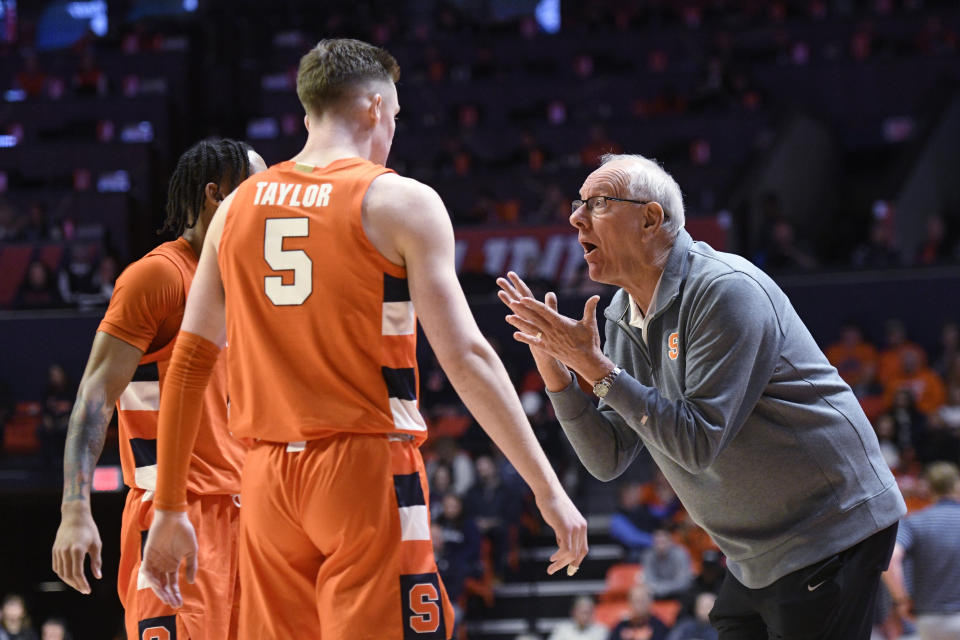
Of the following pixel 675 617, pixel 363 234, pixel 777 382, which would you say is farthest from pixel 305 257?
pixel 675 617

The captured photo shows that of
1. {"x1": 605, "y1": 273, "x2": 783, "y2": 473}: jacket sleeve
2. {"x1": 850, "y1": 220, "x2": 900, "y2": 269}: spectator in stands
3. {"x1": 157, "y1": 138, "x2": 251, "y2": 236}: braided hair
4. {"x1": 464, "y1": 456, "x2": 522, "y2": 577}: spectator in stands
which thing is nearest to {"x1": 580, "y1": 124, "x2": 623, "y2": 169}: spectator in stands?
{"x1": 850, "y1": 220, "x2": 900, "y2": 269}: spectator in stands

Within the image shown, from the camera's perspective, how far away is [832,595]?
10.3ft

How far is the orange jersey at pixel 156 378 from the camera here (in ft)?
11.5

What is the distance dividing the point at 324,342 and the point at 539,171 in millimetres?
12767

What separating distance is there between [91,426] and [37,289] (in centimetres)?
996

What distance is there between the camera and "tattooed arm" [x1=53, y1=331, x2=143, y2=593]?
3.40m

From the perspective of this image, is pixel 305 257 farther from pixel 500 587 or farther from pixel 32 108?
pixel 32 108

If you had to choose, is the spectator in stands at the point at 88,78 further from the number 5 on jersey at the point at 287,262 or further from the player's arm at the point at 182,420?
the number 5 on jersey at the point at 287,262

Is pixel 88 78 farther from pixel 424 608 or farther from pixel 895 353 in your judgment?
pixel 424 608

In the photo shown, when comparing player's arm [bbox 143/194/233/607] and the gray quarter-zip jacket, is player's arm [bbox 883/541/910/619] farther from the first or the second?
player's arm [bbox 143/194/233/607]

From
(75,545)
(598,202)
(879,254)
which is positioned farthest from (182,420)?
(879,254)

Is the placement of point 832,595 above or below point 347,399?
below

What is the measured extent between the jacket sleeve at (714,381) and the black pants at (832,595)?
1.42 feet

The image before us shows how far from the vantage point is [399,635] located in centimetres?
265
